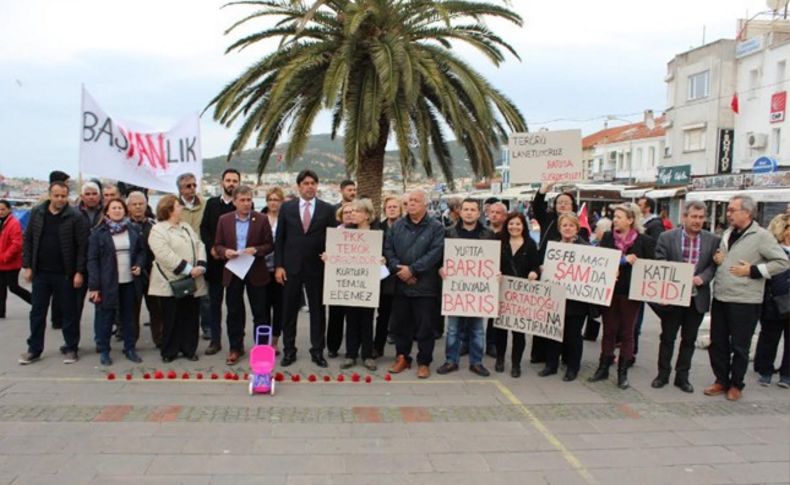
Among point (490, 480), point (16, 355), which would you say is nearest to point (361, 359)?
point (490, 480)

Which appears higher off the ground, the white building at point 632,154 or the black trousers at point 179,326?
the white building at point 632,154

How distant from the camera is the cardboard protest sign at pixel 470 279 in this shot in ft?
21.7

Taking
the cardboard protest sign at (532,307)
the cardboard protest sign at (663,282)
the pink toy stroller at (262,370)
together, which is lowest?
the pink toy stroller at (262,370)

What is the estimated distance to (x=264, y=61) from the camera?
1245 centimetres

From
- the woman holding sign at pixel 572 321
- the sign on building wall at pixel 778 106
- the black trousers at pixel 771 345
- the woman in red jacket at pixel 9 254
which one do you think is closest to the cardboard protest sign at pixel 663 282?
the woman holding sign at pixel 572 321

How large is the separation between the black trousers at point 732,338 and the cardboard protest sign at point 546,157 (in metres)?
2.58

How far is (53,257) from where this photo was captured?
684 cm

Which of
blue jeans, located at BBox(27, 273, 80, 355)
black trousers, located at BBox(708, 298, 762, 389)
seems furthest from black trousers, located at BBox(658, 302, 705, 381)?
blue jeans, located at BBox(27, 273, 80, 355)

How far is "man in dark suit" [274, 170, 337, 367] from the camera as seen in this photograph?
6789 millimetres

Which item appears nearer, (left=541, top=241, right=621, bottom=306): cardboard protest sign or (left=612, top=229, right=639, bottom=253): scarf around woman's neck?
(left=541, top=241, right=621, bottom=306): cardboard protest sign

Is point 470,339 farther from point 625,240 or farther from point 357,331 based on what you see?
point 625,240

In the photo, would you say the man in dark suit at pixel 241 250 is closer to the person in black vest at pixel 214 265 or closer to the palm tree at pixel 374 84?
the person in black vest at pixel 214 265

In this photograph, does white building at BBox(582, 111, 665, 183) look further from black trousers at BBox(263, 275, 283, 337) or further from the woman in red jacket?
the woman in red jacket

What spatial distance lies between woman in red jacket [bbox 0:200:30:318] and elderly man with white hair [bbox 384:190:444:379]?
20.1 feet
